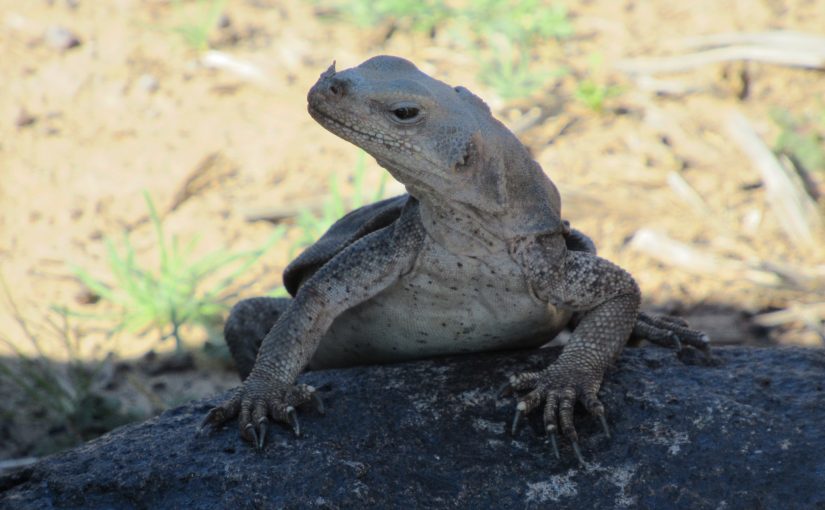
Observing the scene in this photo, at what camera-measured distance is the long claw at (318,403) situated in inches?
143

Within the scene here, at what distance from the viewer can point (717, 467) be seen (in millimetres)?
3281

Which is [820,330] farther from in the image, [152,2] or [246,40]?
[152,2]

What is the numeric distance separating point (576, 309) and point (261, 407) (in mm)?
1313

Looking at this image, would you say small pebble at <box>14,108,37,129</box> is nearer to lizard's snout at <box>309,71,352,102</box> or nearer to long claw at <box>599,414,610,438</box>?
lizard's snout at <box>309,71,352,102</box>

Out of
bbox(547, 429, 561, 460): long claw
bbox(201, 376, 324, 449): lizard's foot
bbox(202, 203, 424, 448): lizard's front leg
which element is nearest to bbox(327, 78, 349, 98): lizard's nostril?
bbox(202, 203, 424, 448): lizard's front leg

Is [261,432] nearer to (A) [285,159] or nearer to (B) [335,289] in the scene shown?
(B) [335,289]

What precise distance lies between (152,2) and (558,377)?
8.18m

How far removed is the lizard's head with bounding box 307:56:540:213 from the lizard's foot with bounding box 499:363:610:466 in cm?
65

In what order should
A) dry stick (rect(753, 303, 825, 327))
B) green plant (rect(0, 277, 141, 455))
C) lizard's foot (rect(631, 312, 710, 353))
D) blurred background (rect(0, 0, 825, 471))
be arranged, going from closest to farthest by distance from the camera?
lizard's foot (rect(631, 312, 710, 353)) < green plant (rect(0, 277, 141, 455)) < dry stick (rect(753, 303, 825, 327)) < blurred background (rect(0, 0, 825, 471))

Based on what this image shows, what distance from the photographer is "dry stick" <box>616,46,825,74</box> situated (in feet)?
28.3

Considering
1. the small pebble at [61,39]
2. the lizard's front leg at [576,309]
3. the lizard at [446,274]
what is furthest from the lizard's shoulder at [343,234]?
the small pebble at [61,39]

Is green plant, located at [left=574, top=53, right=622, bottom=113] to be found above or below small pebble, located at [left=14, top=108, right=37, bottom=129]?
above

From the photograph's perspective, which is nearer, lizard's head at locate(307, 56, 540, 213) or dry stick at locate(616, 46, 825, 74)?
lizard's head at locate(307, 56, 540, 213)

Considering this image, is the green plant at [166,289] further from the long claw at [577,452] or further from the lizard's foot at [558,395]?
the long claw at [577,452]
